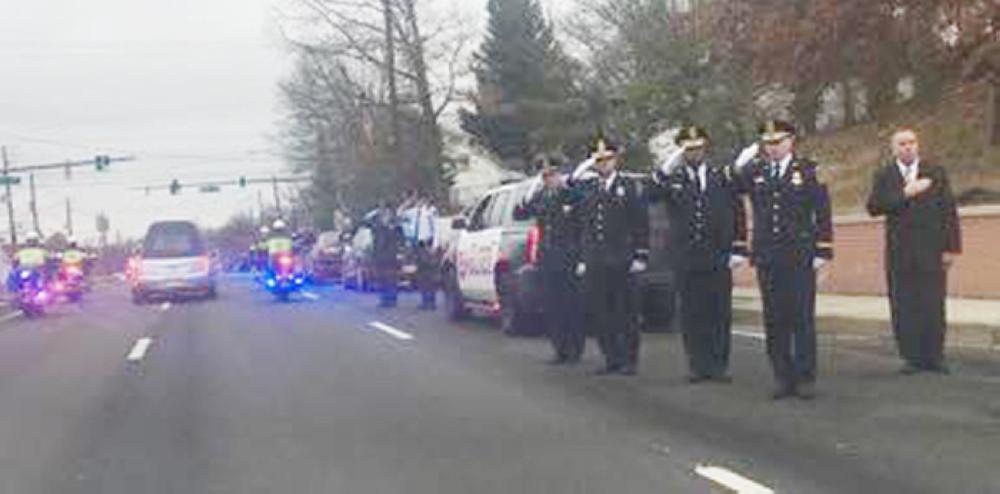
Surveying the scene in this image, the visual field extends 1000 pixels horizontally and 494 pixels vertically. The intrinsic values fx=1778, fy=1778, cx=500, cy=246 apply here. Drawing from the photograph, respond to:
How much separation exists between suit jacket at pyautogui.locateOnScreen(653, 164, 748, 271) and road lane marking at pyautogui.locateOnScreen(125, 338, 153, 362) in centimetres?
736

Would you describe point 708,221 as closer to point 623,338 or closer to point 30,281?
point 623,338

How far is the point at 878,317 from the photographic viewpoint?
1914 centimetres

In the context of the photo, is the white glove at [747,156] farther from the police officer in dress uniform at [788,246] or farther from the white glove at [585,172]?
the white glove at [585,172]

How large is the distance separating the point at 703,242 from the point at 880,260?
37.6 feet

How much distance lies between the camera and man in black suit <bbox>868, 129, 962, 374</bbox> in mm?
13172

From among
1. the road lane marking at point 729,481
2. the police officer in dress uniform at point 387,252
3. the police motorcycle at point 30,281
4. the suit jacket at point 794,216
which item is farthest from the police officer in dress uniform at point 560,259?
the police motorcycle at point 30,281

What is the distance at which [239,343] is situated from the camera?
20219mm

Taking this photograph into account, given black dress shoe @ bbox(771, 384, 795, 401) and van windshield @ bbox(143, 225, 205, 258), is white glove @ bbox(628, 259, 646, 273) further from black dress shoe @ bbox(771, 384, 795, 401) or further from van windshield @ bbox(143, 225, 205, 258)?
van windshield @ bbox(143, 225, 205, 258)

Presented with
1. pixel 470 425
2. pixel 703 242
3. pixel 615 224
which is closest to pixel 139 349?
pixel 615 224

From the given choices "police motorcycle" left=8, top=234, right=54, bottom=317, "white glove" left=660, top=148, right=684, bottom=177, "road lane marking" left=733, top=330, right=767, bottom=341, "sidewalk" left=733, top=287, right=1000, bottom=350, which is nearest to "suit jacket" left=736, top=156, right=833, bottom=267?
"white glove" left=660, top=148, right=684, bottom=177

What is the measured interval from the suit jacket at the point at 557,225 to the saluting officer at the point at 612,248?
1.19ft

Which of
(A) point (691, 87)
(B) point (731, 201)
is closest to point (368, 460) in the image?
(B) point (731, 201)

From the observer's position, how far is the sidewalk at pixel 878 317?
16.7m

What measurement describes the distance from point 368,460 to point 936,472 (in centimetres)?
319
